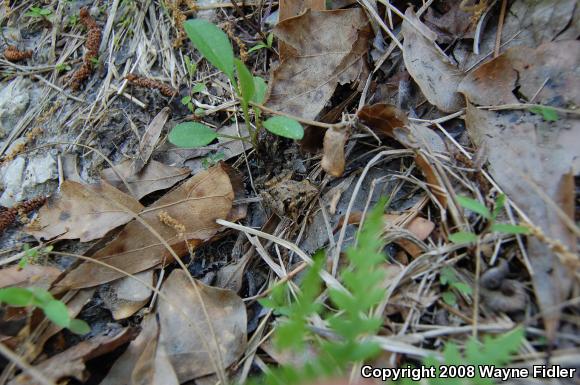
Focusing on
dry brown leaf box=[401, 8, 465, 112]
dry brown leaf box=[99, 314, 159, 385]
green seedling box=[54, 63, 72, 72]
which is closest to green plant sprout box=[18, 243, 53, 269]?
dry brown leaf box=[99, 314, 159, 385]

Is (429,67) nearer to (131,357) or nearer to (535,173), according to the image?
(535,173)

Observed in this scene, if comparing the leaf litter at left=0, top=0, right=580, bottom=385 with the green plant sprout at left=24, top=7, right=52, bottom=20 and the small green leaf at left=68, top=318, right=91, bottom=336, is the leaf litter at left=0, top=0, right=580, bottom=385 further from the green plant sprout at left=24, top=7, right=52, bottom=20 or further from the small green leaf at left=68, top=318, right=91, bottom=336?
the green plant sprout at left=24, top=7, right=52, bottom=20

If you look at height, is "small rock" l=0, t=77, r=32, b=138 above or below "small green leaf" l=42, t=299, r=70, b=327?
above

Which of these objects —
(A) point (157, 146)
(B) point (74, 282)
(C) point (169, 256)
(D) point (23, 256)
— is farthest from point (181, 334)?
(A) point (157, 146)

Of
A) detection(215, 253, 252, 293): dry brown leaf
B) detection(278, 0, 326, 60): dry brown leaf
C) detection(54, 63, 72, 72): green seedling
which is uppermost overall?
detection(278, 0, 326, 60): dry brown leaf

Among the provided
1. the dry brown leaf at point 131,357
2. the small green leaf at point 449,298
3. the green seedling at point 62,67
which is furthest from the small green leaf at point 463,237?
the green seedling at point 62,67

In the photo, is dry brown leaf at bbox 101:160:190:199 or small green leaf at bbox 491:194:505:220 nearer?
small green leaf at bbox 491:194:505:220
